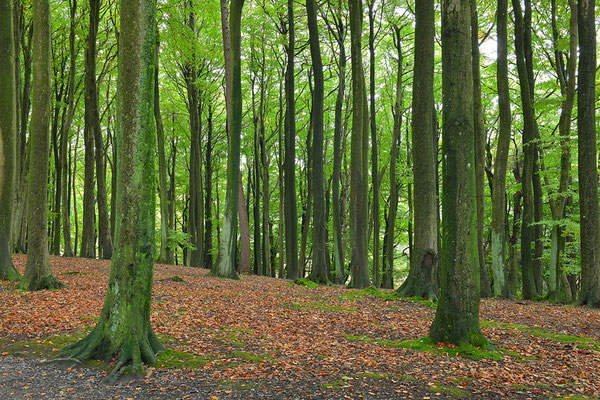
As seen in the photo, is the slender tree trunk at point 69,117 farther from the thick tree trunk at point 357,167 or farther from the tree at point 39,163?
the thick tree trunk at point 357,167

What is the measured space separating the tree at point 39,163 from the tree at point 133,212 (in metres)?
4.09

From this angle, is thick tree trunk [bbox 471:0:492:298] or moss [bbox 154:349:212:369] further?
thick tree trunk [bbox 471:0:492:298]

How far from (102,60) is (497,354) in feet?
72.8

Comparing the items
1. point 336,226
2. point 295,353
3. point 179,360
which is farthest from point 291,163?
point 179,360

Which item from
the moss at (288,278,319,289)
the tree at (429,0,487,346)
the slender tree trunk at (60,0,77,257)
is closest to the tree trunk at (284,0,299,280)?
the moss at (288,278,319,289)

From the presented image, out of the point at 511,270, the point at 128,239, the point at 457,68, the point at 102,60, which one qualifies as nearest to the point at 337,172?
the point at 511,270

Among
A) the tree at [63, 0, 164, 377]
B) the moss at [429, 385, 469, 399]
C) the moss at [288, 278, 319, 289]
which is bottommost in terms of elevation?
the moss at [288, 278, 319, 289]

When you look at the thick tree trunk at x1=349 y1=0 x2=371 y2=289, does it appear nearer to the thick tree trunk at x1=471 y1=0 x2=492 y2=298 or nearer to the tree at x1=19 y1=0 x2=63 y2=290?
the thick tree trunk at x1=471 y1=0 x2=492 y2=298

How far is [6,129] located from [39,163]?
6.84 ft

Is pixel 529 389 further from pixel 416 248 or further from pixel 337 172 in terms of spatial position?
pixel 337 172

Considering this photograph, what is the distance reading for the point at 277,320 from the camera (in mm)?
7645

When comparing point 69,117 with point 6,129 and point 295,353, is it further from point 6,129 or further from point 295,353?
point 295,353

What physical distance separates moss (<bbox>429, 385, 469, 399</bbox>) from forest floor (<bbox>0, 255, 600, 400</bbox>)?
0.04ft

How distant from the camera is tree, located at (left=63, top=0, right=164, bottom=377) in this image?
4820 mm
